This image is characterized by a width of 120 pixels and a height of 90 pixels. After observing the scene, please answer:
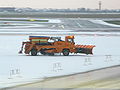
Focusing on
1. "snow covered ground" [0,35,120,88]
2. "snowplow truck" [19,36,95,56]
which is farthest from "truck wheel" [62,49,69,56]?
"snow covered ground" [0,35,120,88]

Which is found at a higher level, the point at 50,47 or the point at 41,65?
the point at 50,47

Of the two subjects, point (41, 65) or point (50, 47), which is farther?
point (50, 47)

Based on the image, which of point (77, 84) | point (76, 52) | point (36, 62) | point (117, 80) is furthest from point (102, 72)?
point (76, 52)

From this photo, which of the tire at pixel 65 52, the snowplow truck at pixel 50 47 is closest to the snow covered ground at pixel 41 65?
the tire at pixel 65 52

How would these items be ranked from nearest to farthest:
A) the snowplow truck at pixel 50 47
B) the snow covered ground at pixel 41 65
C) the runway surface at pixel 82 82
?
1. the runway surface at pixel 82 82
2. the snow covered ground at pixel 41 65
3. the snowplow truck at pixel 50 47

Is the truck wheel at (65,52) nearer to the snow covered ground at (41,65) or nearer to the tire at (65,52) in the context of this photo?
the tire at (65,52)

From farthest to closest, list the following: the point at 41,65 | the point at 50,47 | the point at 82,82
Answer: the point at 50,47 → the point at 41,65 → the point at 82,82

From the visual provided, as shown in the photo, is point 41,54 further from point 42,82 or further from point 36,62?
point 42,82

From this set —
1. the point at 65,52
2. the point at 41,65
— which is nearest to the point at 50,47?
the point at 65,52

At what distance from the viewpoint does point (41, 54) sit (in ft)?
68.3

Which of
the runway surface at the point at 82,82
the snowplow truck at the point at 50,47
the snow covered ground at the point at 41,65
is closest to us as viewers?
the runway surface at the point at 82,82

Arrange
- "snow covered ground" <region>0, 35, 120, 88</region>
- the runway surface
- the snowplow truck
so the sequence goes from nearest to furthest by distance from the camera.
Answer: the runway surface < "snow covered ground" <region>0, 35, 120, 88</region> < the snowplow truck

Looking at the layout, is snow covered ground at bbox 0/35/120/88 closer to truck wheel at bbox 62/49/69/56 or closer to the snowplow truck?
truck wheel at bbox 62/49/69/56

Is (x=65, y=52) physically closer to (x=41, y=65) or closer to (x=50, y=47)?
(x=50, y=47)
